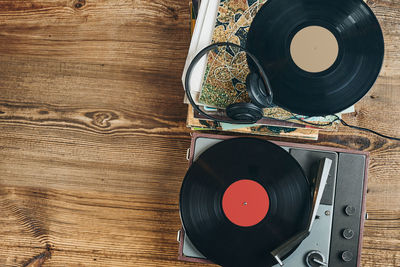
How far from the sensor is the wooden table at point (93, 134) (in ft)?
3.67

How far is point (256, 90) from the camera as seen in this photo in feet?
2.63

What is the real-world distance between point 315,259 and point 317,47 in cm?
52

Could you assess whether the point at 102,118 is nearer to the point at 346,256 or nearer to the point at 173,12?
the point at 173,12

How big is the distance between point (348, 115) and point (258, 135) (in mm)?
304

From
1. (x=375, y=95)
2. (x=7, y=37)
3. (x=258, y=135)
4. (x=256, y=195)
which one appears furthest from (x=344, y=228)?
(x=7, y=37)

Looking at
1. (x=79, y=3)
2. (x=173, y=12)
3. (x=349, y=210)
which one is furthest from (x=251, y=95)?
(x=79, y=3)

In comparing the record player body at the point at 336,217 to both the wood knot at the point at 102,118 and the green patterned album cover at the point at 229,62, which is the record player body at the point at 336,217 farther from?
the wood knot at the point at 102,118

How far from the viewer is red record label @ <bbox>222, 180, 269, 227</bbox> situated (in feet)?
2.77

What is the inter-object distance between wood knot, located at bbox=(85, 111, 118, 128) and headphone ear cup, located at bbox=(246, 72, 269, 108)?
1.75 feet

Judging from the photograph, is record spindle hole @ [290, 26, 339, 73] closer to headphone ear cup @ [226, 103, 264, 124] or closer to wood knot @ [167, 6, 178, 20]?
headphone ear cup @ [226, 103, 264, 124]

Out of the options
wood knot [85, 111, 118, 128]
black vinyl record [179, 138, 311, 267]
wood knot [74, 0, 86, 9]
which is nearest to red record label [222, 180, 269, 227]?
black vinyl record [179, 138, 311, 267]

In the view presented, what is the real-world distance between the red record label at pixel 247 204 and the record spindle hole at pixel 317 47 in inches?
12.7

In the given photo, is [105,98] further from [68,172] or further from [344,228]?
[344,228]

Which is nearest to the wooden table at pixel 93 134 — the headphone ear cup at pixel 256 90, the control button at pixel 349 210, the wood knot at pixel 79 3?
the wood knot at pixel 79 3
